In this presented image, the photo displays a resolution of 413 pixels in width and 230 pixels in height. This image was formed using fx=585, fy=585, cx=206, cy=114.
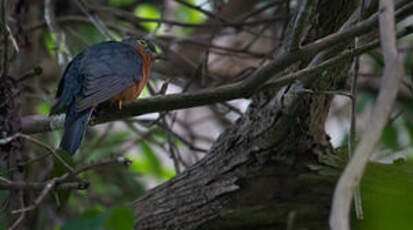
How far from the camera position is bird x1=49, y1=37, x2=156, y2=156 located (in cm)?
382

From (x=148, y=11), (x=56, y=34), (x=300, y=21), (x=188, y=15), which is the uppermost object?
(x=148, y=11)

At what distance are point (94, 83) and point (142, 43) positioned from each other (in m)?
1.21

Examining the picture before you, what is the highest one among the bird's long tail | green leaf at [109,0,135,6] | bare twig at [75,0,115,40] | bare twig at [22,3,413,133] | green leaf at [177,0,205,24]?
green leaf at [109,0,135,6]

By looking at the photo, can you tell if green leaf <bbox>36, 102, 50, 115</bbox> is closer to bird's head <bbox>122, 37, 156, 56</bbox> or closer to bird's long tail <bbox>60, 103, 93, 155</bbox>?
bird's head <bbox>122, 37, 156, 56</bbox>

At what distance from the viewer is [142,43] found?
5242 mm

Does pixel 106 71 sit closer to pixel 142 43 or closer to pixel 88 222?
pixel 142 43

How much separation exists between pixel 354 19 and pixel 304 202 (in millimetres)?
1024

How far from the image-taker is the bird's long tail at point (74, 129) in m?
3.73

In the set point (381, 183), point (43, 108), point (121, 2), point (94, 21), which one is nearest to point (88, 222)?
point (381, 183)

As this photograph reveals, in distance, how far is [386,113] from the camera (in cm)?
167

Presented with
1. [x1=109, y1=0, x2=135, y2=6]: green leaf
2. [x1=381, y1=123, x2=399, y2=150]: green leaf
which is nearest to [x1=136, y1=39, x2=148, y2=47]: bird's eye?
[x1=109, y1=0, x2=135, y2=6]: green leaf

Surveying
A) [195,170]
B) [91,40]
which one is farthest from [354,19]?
[91,40]

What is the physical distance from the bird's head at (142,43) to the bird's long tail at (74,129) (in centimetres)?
139

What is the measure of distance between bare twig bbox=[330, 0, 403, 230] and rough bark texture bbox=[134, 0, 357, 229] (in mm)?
1275
